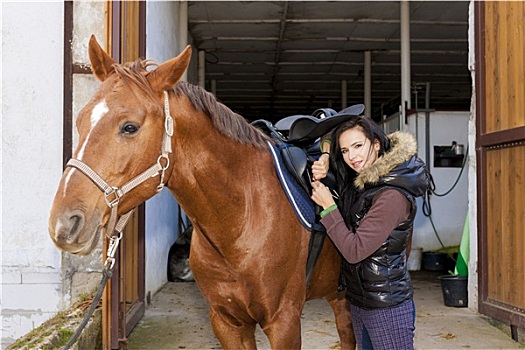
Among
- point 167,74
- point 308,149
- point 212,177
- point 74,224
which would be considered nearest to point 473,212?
point 308,149

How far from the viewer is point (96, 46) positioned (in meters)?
1.56

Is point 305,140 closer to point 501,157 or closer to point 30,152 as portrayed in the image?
point 30,152

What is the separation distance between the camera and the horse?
139 cm

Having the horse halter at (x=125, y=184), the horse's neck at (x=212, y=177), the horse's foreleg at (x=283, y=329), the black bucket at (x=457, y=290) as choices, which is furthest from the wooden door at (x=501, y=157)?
the horse halter at (x=125, y=184)

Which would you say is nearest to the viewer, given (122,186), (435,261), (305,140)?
(122,186)

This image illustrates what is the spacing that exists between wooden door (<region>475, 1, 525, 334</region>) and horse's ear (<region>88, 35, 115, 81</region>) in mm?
2753

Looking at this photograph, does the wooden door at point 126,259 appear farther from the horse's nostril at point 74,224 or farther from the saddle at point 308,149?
the horse's nostril at point 74,224

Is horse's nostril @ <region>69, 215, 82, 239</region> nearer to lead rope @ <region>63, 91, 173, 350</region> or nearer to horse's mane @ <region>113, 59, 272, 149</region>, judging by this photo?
lead rope @ <region>63, 91, 173, 350</region>

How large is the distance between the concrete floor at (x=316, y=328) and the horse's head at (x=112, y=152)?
200 cm

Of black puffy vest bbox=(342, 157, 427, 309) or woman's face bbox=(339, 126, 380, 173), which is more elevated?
woman's face bbox=(339, 126, 380, 173)

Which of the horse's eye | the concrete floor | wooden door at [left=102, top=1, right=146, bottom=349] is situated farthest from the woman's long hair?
the concrete floor

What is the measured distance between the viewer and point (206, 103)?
5.55 feet

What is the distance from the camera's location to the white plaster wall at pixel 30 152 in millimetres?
3082

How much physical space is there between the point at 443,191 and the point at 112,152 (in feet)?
18.9
